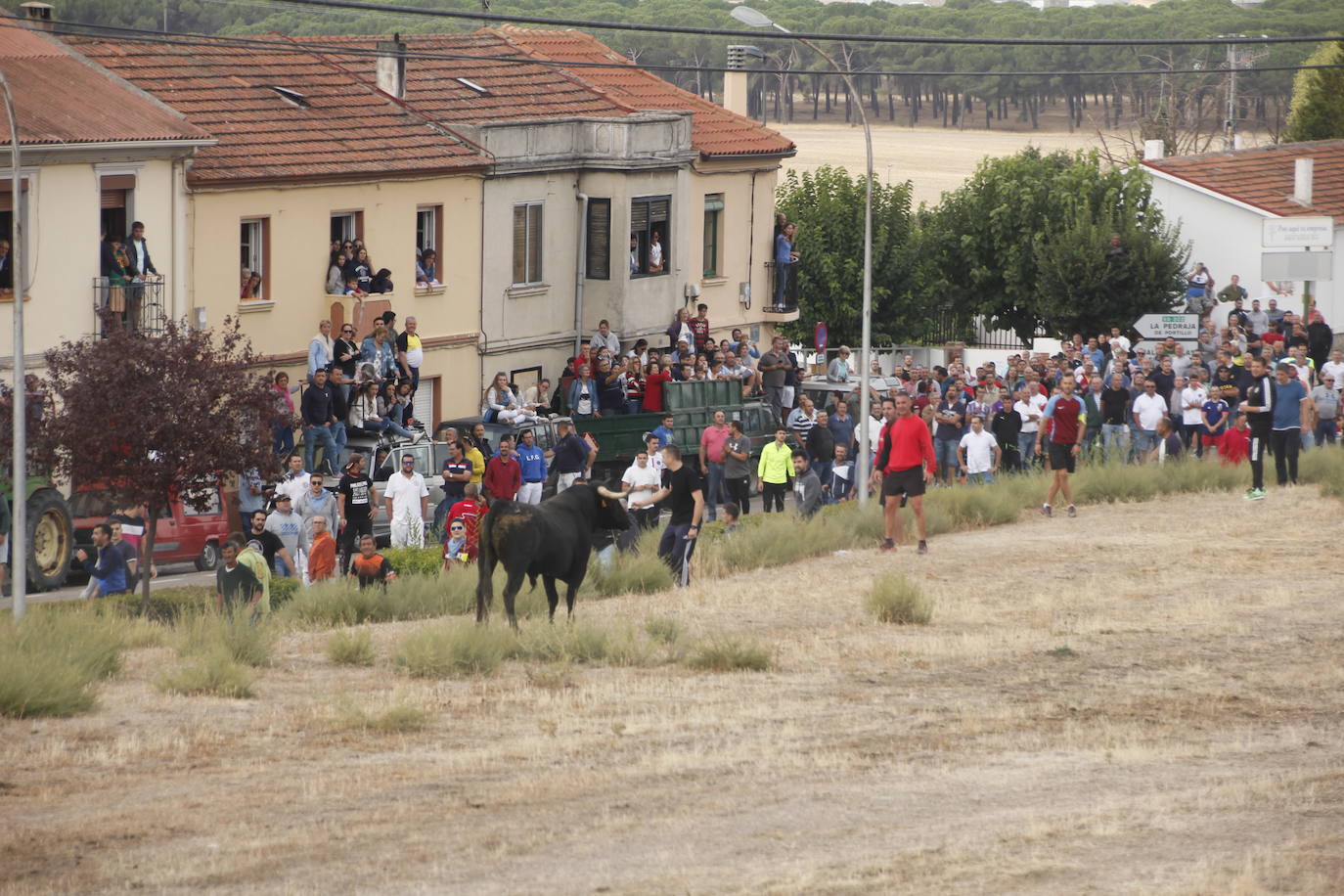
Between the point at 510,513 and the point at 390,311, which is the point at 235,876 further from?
the point at 390,311

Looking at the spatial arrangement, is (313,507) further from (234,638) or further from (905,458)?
(234,638)

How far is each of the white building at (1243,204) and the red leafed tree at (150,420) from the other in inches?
1273

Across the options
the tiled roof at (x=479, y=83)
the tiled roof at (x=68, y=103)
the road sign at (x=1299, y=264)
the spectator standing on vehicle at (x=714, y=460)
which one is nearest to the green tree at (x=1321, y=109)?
the tiled roof at (x=479, y=83)

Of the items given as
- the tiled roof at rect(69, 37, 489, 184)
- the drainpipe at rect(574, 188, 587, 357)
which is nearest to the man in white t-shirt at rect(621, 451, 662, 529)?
the tiled roof at rect(69, 37, 489, 184)


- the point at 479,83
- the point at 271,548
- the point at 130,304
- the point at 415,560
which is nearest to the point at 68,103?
the point at 130,304

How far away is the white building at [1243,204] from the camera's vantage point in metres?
50.2

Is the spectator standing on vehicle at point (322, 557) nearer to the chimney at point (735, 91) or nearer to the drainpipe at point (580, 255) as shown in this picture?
the drainpipe at point (580, 255)

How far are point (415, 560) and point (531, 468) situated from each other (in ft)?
17.7

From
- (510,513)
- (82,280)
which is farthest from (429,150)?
(510,513)

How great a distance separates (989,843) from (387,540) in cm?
1690

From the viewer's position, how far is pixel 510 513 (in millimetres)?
16484

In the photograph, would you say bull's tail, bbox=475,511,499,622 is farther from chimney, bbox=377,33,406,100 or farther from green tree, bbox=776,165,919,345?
green tree, bbox=776,165,919,345

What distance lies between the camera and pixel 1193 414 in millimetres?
30812

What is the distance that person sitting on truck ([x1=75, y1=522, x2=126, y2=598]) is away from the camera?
21.9m
